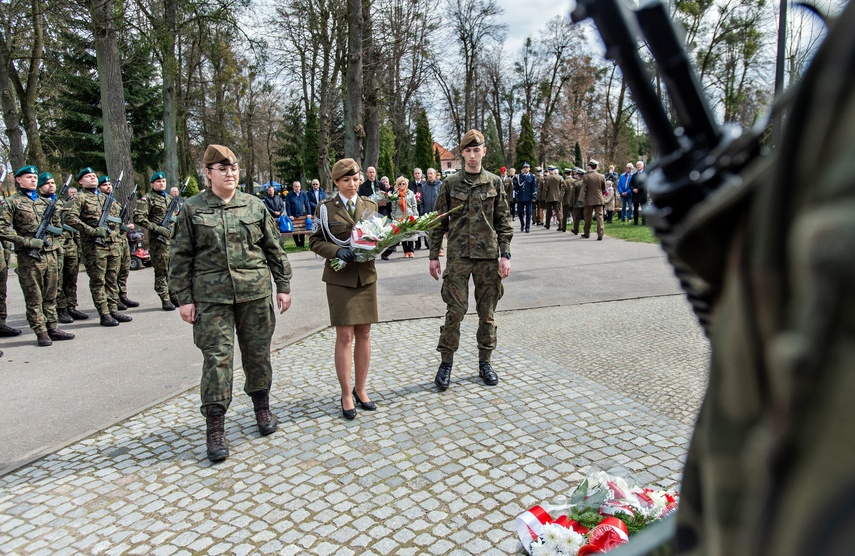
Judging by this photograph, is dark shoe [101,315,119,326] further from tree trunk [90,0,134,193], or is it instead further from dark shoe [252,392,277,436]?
tree trunk [90,0,134,193]

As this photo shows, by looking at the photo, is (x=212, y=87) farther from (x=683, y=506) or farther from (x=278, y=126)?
(x=683, y=506)

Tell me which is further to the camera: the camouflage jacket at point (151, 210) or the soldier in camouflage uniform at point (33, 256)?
the camouflage jacket at point (151, 210)

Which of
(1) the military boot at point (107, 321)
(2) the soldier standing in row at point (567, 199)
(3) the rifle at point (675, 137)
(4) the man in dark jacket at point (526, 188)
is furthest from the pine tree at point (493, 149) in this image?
(3) the rifle at point (675, 137)

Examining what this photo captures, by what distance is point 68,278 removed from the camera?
9.54m

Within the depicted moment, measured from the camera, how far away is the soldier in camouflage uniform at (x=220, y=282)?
4.49m

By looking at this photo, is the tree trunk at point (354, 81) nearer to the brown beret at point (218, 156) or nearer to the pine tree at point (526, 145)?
the brown beret at point (218, 156)

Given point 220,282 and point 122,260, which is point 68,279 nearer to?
point 122,260

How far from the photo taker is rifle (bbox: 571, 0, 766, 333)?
0.71 meters

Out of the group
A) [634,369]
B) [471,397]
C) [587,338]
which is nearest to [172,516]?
[471,397]

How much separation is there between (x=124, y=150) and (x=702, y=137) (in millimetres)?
15917

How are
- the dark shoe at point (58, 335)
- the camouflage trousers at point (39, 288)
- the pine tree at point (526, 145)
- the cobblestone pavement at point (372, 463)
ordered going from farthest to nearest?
the pine tree at point (526, 145) < the dark shoe at point (58, 335) < the camouflage trousers at point (39, 288) < the cobblestone pavement at point (372, 463)

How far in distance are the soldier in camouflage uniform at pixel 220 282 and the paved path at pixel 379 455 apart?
1.60 feet

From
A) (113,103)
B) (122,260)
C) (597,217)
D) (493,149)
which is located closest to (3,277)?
(122,260)

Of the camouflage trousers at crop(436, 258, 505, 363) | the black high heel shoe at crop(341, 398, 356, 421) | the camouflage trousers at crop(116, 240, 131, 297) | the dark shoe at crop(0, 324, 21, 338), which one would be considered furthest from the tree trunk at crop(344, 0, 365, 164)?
the black high heel shoe at crop(341, 398, 356, 421)
